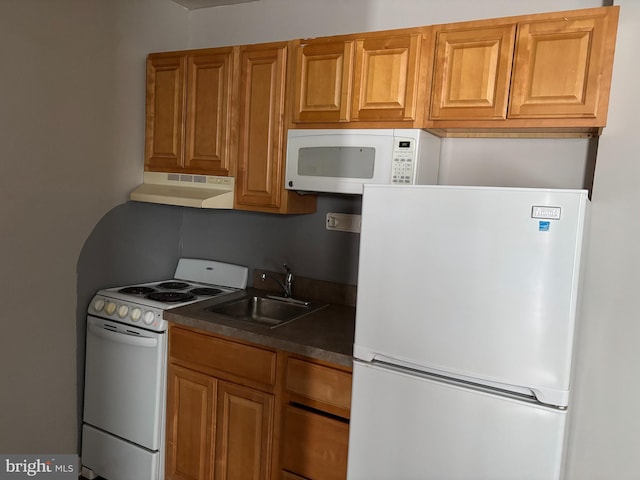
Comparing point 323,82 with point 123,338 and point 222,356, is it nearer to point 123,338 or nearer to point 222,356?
point 222,356

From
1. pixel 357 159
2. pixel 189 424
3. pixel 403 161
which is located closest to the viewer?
pixel 403 161

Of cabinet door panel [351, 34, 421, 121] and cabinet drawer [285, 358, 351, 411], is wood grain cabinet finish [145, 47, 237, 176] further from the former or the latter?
cabinet drawer [285, 358, 351, 411]

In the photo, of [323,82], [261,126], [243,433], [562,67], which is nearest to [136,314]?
[243,433]

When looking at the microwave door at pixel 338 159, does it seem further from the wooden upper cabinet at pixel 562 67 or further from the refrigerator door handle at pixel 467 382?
the refrigerator door handle at pixel 467 382

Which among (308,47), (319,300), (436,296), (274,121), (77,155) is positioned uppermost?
(308,47)

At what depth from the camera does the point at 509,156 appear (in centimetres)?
222

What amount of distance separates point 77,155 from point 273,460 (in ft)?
5.91

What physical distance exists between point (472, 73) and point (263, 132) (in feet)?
3.48

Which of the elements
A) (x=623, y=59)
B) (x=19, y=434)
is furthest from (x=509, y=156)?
(x=19, y=434)

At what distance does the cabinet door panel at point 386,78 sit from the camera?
2068mm

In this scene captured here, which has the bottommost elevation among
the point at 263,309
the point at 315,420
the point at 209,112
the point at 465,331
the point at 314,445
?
the point at 314,445

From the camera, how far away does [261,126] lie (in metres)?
2.49

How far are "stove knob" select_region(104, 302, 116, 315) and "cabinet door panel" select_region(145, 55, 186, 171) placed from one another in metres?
0.83

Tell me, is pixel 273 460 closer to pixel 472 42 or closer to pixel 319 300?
pixel 319 300
